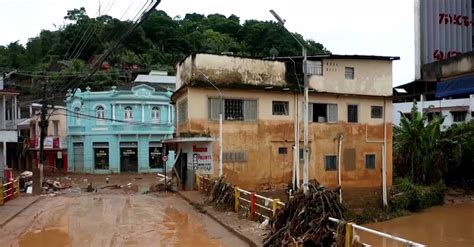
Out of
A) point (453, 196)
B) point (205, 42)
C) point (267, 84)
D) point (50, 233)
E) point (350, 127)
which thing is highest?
point (205, 42)

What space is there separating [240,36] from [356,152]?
46095 millimetres

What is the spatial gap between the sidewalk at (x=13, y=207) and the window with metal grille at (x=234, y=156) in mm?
8843

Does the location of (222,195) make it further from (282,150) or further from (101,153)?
(101,153)

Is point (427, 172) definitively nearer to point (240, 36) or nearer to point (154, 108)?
point (154, 108)

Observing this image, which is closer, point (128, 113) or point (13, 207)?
point (13, 207)

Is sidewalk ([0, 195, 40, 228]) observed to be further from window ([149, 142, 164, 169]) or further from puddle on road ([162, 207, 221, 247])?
window ([149, 142, 164, 169])

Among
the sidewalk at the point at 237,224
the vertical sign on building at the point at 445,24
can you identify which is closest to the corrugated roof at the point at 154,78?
the sidewalk at the point at 237,224

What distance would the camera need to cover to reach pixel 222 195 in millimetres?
17438

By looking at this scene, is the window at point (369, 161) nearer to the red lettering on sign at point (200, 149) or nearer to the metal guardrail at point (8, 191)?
the red lettering on sign at point (200, 149)

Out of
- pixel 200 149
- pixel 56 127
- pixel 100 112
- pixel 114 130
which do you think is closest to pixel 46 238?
pixel 200 149

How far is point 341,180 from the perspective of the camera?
2705 cm

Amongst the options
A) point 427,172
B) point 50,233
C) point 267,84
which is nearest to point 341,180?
point 267,84

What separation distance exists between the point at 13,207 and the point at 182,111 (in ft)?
32.3

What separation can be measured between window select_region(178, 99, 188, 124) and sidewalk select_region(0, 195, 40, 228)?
794 cm
